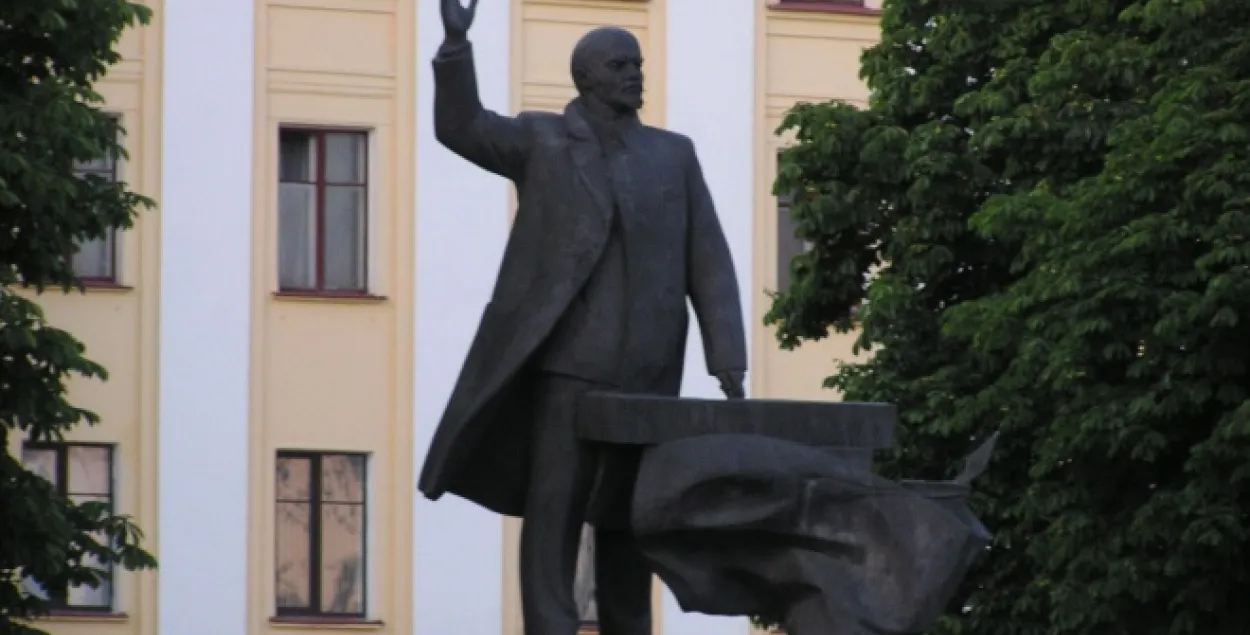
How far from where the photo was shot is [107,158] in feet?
114

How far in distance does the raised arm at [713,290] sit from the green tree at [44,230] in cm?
1314

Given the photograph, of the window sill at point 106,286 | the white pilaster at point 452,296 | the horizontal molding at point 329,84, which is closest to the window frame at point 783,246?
the white pilaster at point 452,296

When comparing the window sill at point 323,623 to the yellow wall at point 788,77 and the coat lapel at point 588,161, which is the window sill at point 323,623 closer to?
the yellow wall at point 788,77

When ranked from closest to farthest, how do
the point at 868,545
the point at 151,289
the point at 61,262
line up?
1. the point at 868,545
2. the point at 61,262
3. the point at 151,289

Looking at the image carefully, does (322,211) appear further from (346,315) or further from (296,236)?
(346,315)

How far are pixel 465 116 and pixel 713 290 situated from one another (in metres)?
1.21

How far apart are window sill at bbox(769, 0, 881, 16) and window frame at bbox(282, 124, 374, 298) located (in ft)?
14.6

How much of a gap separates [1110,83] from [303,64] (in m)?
12.5

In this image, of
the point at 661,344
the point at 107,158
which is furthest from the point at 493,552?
the point at 661,344

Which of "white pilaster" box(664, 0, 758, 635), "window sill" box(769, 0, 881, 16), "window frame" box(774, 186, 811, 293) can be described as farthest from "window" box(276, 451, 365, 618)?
"window sill" box(769, 0, 881, 16)

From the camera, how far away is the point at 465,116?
65.3 ft

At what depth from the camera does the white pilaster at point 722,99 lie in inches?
1967

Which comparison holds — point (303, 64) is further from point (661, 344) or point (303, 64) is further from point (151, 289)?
point (661, 344)

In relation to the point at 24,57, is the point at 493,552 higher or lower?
lower
